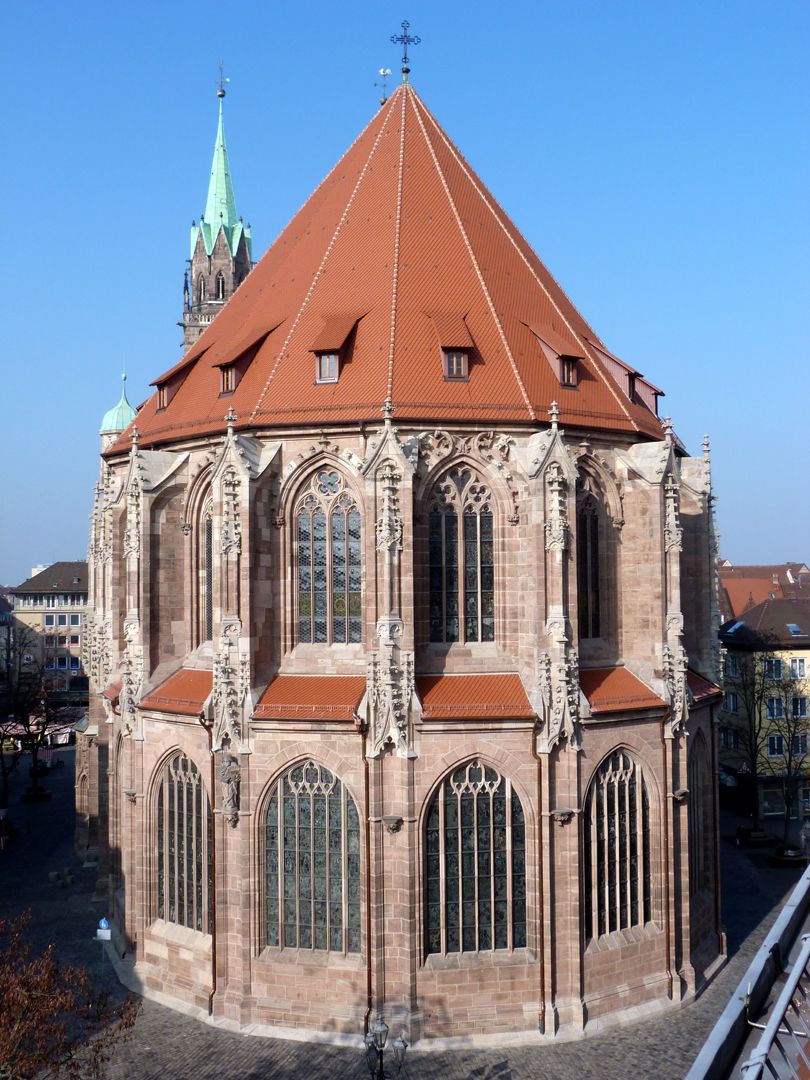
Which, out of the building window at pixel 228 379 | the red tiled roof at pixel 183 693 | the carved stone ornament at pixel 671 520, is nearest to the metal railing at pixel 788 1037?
the red tiled roof at pixel 183 693

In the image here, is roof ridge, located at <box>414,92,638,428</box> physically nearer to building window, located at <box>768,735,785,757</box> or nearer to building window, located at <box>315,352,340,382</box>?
building window, located at <box>315,352,340,382</box>

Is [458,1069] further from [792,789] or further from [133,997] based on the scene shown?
[792,789]

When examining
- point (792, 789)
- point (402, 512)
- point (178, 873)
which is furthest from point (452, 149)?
point (792, 789)

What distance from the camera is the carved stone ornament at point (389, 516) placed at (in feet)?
82.6

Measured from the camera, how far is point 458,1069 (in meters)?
23.3

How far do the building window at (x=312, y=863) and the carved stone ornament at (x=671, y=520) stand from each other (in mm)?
10757

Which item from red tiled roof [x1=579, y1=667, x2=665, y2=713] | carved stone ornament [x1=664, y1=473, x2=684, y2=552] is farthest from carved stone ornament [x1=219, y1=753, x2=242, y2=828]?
carved stone ornament [x1=664, y1=473, x2=684, y2=552]

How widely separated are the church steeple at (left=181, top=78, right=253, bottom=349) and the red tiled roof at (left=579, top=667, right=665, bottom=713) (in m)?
35.8

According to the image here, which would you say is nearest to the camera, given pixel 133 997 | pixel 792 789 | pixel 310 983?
pixel 310 983

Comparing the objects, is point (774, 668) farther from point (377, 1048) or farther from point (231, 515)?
point (377, 1048)

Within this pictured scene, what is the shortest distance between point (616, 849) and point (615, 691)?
156 inches

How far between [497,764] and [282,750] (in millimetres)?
5217

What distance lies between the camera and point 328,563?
2711cm

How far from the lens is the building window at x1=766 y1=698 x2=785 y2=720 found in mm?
57900
